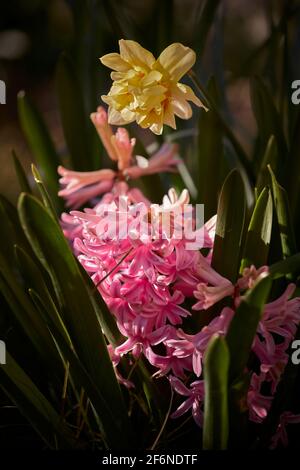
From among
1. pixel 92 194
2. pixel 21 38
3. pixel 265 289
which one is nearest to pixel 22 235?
pixel 92 194

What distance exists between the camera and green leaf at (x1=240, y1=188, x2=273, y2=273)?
0.66 metres

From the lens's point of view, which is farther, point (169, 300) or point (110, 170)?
point (110, 170)

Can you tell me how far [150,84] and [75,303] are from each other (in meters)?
0.19

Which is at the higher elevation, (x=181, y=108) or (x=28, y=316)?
(x=181, y=108)

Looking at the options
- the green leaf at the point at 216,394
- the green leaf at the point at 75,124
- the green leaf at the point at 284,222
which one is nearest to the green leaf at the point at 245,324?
the green leaf at the point at 216,394

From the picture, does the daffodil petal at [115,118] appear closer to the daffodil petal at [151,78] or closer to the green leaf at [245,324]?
the daffodil petal at [151,78]

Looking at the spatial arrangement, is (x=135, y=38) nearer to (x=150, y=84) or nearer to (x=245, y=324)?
(x=150, y=84)

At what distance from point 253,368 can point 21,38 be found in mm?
1381

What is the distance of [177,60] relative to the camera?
24.5 inches

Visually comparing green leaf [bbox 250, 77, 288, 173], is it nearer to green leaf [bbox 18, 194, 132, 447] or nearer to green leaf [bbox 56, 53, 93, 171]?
green leaf [bbox 56, 53, 93, 171]

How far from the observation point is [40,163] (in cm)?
105

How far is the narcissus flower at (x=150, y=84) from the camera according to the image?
61cm

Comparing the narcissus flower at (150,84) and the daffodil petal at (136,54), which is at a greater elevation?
the daffodil petal at (136,54)
